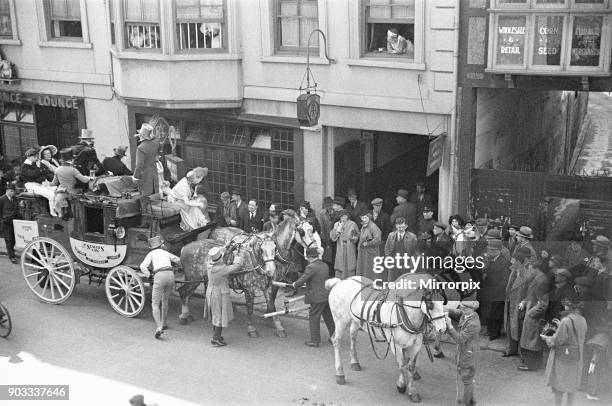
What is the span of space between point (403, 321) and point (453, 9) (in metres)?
6.98

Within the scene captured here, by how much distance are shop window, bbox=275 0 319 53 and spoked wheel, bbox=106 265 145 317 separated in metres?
6.42

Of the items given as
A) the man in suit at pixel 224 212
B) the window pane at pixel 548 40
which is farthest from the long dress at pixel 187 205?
the window pane at pixel 548 40

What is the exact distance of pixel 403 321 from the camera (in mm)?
11312

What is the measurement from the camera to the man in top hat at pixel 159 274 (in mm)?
13594

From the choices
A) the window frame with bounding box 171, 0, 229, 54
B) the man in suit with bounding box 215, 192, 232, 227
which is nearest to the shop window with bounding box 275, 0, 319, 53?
the window frame with bounding box 171, 0, 229, 54

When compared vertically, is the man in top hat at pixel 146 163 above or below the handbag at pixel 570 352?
above

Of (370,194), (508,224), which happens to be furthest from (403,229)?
(370,194)

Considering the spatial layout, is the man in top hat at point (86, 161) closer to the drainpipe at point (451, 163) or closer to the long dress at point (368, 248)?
the long dress at point (368, 248)

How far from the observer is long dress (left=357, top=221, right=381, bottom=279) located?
1495cm

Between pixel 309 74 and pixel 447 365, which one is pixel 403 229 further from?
pixel 309 74

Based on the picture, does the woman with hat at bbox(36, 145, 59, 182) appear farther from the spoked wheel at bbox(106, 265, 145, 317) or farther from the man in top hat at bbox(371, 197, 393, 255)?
the man in top hat at bbox(371, 197, 393, 255)

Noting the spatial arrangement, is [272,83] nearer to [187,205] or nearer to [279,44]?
[279,44]

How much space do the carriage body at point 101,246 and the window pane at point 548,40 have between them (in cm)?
717

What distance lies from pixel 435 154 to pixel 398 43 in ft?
7.92
